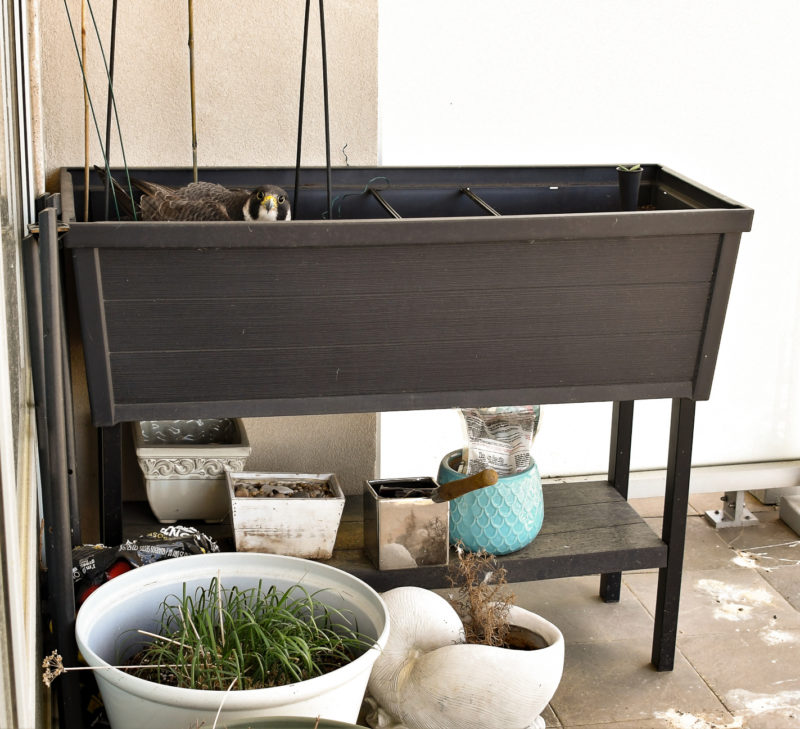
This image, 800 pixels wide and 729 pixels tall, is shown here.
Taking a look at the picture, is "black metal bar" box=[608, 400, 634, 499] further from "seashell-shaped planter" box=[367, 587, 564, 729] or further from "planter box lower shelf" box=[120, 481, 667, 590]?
"seashell-shaped planter" box=[367, 587, 564, 729]

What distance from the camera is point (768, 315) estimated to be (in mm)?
2768

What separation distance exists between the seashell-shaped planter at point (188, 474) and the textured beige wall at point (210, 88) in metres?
0.18

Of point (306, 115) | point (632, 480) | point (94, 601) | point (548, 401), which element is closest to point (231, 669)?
point (94, 601)

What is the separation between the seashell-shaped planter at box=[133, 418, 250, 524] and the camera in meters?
2.00

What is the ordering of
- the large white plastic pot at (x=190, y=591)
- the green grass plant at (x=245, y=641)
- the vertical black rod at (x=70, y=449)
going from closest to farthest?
the large white plastic pot at (x=190, y=591) → the green grass plant at (x=245, y=641) → the vertical black rod at (x=70, y=449)

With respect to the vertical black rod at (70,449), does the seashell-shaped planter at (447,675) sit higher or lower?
lower

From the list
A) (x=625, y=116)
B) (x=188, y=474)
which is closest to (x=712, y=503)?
(x=625, y=116)

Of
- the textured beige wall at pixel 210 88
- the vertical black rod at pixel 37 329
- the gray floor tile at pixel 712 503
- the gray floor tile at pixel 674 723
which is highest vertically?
the textured beige wall at pixel 210 88

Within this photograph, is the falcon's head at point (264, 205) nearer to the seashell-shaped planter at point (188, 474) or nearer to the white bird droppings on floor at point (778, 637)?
the seashell-shaped planter at point (188, 474)

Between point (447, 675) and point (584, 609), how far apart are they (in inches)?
28.0

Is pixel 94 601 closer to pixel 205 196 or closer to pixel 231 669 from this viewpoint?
pixel 231 669

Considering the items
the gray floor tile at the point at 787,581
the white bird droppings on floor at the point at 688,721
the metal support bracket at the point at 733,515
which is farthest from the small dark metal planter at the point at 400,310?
the metal support bracket at the point at 733,515

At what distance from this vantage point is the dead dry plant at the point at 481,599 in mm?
1795

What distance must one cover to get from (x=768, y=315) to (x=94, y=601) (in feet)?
6.27
